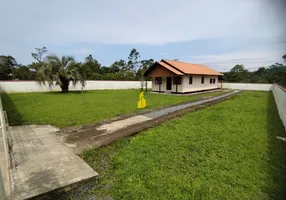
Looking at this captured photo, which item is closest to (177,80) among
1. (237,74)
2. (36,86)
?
(36,86)

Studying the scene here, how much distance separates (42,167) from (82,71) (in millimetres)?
14638

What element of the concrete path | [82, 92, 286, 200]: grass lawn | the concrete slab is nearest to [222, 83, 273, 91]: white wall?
[82, 92, 286, 200]: grass lawn

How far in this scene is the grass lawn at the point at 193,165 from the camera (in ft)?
7.66

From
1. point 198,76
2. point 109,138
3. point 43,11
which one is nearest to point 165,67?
point 198,76

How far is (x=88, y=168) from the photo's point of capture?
9.39ft

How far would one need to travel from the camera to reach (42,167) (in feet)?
9.19

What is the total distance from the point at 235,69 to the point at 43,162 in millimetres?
43447

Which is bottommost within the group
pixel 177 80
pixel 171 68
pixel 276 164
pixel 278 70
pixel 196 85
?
pixel 276 164

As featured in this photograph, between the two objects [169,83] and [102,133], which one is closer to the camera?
[102,133]

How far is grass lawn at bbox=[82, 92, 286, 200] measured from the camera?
7.66 feet

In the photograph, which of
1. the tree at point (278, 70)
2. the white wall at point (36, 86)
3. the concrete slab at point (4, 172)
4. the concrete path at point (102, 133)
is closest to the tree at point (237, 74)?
the white wall at point (36, 86)

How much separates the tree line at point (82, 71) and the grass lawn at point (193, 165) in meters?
1.81

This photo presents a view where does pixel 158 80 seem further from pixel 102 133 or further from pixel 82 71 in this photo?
pixel 102 133

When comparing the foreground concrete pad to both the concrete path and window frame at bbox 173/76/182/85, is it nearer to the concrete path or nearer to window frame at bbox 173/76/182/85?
the concrete path
